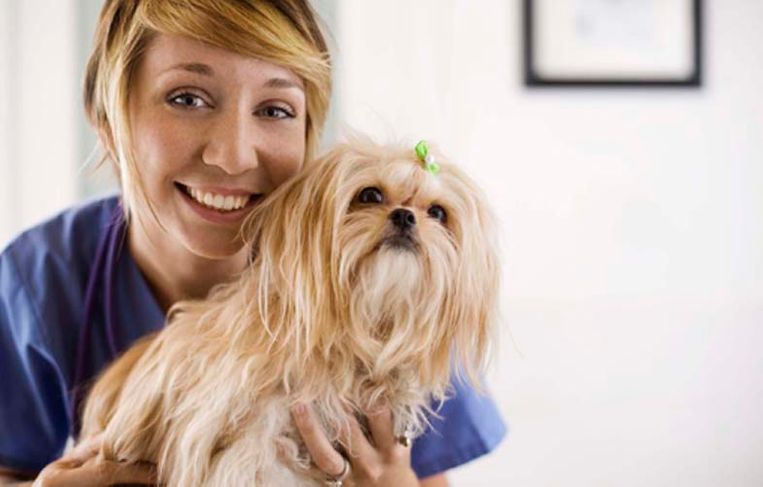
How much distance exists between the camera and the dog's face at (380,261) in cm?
105

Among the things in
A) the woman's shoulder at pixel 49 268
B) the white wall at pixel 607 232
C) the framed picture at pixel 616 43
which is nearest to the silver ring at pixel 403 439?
the woman's shoulder at pixel 49 268

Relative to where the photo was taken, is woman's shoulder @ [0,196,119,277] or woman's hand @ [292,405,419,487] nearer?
woman's hand @ [292,405,419,487]

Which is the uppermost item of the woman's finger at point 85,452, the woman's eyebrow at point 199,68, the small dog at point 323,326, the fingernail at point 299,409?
the woman's eyebrow at point 199,68

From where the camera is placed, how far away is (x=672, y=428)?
7.71 feet

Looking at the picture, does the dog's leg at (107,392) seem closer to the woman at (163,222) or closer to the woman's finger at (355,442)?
the woman at (163,222)

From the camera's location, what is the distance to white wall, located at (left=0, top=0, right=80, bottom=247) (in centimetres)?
232

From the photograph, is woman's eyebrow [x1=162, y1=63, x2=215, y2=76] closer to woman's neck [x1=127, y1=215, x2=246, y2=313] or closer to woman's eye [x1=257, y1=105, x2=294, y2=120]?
woman's eye [x1=257, y1=105, x2=294, y2=120]

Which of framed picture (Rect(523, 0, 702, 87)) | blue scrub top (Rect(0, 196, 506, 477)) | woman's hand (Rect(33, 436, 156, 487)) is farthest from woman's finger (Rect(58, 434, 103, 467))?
framed picture (Rect(523, 0, 702, 87))

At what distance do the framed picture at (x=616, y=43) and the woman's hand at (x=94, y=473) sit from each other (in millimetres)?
1517

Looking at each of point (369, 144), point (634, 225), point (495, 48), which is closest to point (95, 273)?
point (369, 144)

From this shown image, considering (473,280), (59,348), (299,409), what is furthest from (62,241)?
(473,280)

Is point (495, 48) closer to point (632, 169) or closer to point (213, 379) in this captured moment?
point (632, 169)

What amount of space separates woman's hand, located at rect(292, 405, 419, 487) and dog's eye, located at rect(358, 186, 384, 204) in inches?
9.6

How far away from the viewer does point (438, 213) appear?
1.10m
